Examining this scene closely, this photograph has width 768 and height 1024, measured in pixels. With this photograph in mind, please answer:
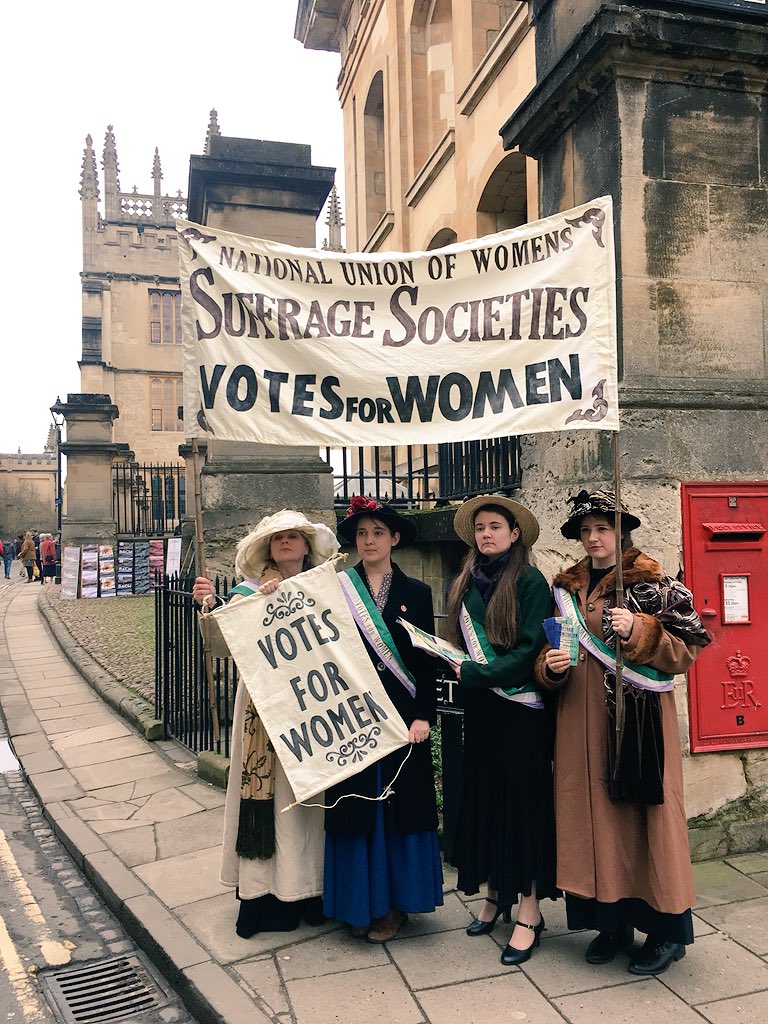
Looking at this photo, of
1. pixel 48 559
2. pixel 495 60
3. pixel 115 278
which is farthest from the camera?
pixel 115 278

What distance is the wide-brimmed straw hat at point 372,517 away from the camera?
357cm

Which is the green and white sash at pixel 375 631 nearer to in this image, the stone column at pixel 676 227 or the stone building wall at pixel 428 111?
the stone column at pixel 676 227

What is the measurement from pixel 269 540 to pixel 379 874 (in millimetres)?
1528

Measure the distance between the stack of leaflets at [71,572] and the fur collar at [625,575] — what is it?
18228mm

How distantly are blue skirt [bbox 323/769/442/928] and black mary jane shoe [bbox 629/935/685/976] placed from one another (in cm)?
84

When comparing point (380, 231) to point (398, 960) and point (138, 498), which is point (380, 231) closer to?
point (138, 498)

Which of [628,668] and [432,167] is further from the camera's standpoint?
[432,167]

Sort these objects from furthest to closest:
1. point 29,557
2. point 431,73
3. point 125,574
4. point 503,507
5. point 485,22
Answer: point 29,557
point 125,574
point 431,73
point 485,22
point 503,507

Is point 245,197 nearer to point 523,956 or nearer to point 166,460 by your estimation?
point 523,956

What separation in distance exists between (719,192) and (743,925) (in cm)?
370

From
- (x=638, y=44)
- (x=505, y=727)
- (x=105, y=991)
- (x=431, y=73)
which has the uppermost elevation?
(x=431, y=73)

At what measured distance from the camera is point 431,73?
1489cm

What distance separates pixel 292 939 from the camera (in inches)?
142

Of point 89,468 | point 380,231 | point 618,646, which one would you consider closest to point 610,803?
point 618,646
